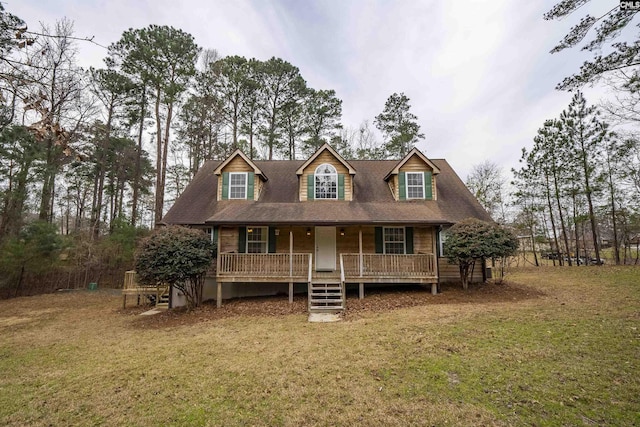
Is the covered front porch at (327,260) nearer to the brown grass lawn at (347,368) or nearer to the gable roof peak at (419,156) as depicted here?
the brown grass lawn at (347,368)

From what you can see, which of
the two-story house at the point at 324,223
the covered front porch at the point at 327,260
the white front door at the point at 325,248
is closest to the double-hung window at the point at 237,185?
the two-story house at the point at 324,223

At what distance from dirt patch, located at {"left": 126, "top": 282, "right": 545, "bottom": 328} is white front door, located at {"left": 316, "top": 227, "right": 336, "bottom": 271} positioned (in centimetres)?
162

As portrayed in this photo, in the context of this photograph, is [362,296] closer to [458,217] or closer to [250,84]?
[458,217]

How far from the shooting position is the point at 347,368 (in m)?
5.23

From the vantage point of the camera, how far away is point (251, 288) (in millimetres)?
12992

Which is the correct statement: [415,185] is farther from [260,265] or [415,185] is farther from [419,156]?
[260,265]

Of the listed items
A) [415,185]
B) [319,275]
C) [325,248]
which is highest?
[415,185]

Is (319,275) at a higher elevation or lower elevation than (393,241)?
lower

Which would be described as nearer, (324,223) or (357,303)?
(357,303)

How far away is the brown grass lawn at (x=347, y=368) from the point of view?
3.91 metres

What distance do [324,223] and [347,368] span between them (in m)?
6.76

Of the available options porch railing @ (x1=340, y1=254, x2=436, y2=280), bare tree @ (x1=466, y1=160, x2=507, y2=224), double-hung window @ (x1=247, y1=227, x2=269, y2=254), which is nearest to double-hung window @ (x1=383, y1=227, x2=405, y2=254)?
porch railing @ (x1=340, y1=254, x2=436, y2=280)

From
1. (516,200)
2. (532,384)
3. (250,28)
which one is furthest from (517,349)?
(516,200)

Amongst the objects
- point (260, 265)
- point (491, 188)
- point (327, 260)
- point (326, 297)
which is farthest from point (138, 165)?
point (491, 188)
